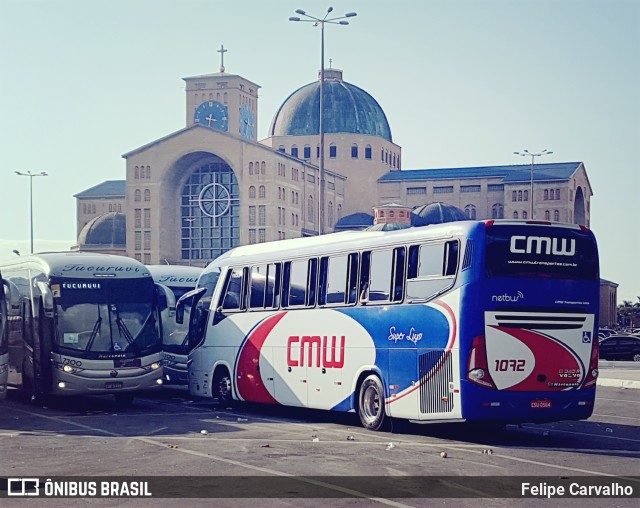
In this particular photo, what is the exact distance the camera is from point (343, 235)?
19359 mm

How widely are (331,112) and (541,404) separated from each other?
101039mm

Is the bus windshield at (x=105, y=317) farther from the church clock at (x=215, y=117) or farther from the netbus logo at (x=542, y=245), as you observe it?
the church clock at (x=215, y=117)

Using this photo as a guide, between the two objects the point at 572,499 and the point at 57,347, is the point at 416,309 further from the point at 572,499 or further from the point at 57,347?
the point at 57,347

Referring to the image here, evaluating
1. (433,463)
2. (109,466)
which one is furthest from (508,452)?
(109,466)

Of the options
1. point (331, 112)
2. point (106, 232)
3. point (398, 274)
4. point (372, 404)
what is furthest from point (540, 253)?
point (331, 112)

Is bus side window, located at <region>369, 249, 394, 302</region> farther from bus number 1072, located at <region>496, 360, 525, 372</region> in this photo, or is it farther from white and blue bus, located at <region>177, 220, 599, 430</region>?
bus number 1072, located at <region>496, 360, 525, 372</region>

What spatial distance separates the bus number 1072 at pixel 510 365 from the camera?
15570 mm

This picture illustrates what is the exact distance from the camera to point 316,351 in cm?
1966

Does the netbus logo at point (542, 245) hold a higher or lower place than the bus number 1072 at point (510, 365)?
higher

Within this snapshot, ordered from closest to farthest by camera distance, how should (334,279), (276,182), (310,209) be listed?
(334,279) < (276,182) < (310,209)

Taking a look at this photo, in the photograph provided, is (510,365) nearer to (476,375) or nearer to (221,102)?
(476,375)

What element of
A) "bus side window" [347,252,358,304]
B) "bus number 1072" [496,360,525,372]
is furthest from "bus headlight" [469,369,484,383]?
"bus side window" [347,252,358,304]

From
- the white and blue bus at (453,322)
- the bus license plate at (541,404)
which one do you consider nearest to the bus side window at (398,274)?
the white and blue bus at (453,322)

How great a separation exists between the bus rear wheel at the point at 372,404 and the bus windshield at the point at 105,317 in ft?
18.9
